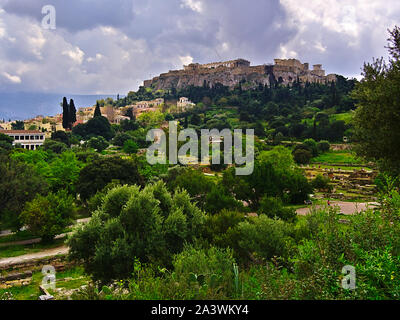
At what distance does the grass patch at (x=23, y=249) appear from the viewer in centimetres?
1894

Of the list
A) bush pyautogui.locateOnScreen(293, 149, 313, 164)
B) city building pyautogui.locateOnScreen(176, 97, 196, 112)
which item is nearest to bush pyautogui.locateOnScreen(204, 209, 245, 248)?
bush pyautogui.locateOnScreen(293, 149, 313, 164)

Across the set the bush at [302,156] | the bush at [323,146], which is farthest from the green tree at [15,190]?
the bush at [323,146]

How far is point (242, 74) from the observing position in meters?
154

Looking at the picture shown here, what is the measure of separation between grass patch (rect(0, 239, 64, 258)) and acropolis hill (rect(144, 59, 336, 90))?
426 ft

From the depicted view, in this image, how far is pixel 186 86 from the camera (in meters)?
159

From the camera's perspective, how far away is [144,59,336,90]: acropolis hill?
488ft

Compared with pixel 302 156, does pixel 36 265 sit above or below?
below

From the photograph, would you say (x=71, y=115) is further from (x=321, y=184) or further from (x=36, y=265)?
(x=36, y=265)

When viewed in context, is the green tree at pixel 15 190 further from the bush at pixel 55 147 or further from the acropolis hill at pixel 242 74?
the acropolis hill at pixel 242 74

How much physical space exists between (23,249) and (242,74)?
145480mm

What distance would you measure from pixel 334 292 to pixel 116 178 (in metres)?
27.4

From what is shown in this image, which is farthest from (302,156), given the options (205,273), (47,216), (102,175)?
(205,273)

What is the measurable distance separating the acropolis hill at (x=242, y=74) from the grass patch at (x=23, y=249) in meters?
130
